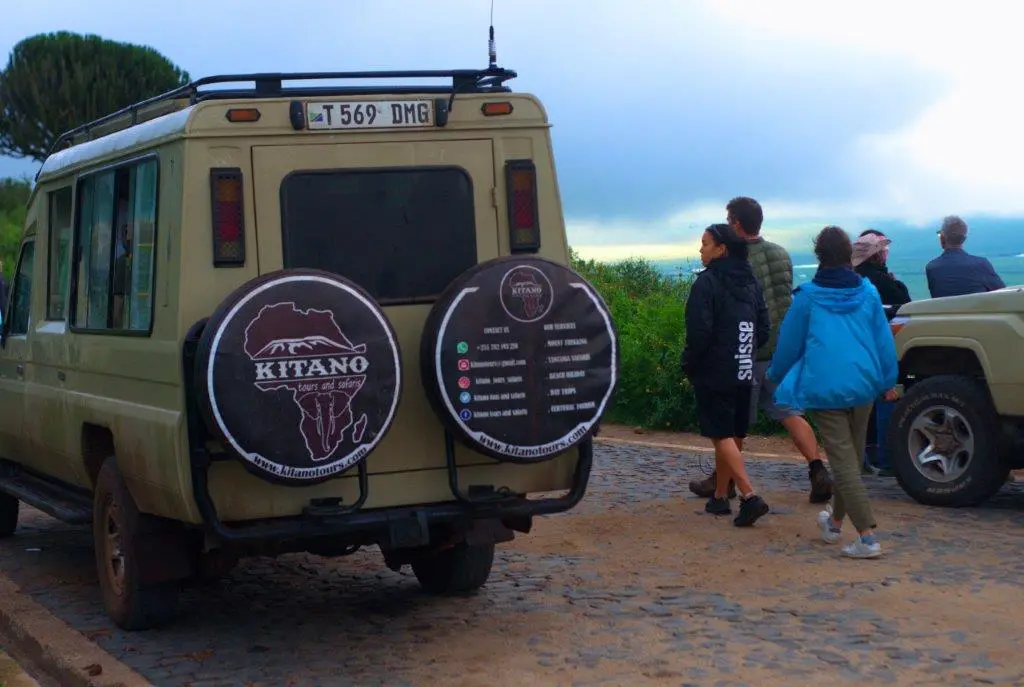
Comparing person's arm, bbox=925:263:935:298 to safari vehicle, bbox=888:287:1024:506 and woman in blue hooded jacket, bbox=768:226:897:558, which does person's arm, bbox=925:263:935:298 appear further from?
woman in blue hooded jacket, bbox=768:226:897:558

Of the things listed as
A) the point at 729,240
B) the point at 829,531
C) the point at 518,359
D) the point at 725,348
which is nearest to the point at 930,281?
the point at 729,240

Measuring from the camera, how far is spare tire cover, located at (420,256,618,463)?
6449 mm

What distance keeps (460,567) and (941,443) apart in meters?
3.93

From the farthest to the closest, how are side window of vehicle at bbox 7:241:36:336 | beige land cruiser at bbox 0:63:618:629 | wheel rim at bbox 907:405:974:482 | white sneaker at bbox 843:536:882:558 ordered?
wheel rim at bbox 907:405:974:482 < side window of vehicle at bbox 7:241:36:336 < white sneaker at bbox 843:536:882:558 < beige land cruiser at bbox 0:63:618:629

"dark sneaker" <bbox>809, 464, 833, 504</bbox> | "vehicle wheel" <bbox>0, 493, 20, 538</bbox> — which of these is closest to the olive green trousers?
"dark sneaker" <bbox>809, 464, 833, 504</bbox>

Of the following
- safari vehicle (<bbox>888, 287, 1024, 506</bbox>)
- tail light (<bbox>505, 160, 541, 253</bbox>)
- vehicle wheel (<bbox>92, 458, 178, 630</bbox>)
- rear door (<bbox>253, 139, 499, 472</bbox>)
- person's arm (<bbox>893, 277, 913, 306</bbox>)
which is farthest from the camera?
person's arm (<bbox>893, 277, 913, 306</bbox>)

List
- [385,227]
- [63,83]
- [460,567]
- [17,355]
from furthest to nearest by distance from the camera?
[63,83], [17,355], [460,567], [385,227]

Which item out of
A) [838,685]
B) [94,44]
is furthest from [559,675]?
[94,44]

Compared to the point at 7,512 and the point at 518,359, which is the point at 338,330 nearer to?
the point at 518,359

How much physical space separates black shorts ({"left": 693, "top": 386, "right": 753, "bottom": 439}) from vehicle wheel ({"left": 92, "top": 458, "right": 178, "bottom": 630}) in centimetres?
347

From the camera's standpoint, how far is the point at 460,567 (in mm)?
7746

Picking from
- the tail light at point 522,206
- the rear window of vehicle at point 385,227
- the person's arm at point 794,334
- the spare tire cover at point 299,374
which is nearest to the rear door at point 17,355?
the rear window of vehicle at point 385,227

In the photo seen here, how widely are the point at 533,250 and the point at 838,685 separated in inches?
93.9

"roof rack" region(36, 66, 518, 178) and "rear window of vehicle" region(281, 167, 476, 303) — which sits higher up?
"roof rack" region(36, 66, 518, 178)
